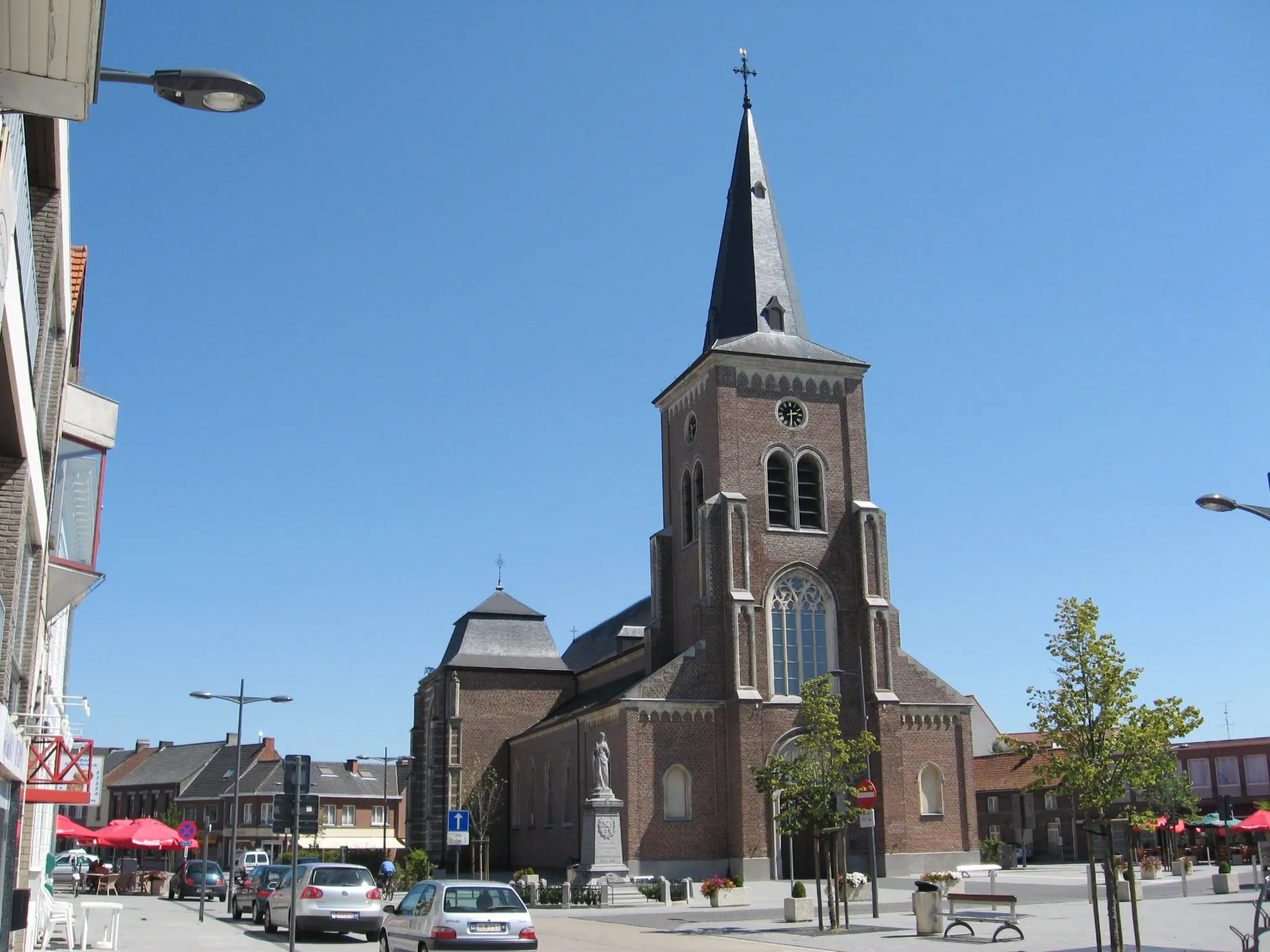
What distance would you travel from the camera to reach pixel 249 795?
79188mm

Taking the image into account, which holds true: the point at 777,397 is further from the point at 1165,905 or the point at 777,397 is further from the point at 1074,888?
the point at 1165,905

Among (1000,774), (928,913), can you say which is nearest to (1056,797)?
(1000,774)

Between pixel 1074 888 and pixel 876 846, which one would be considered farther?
pixel 876 846

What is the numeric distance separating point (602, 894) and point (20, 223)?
27.5m

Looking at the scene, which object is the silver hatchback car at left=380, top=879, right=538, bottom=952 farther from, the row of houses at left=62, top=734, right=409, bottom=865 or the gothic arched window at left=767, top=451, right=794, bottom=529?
the row of houses at left=62, top=734, right=409, bottom=865

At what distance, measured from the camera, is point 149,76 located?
23.2 ft

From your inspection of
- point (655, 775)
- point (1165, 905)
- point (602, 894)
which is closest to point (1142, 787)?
point (1165, 905)

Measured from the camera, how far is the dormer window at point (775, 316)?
4603 centimetres

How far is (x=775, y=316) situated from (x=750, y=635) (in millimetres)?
12543

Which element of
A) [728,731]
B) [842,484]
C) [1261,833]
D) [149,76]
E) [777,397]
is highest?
[777,397]

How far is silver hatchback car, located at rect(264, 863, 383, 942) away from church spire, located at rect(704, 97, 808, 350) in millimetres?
26901

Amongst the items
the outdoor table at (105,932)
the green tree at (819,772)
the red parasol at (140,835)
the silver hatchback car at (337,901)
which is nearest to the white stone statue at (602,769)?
the green tree at (819,772)

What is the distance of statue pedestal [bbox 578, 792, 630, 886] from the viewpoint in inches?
1411

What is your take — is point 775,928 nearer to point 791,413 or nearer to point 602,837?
point 602,837
